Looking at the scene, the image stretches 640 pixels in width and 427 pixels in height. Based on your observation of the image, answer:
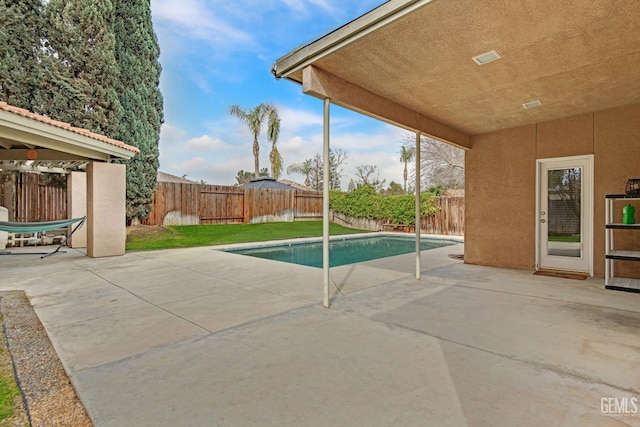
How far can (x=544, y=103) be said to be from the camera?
4.92m

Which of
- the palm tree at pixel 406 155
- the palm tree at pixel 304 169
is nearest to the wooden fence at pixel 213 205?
the palm tree at pixel 406 155

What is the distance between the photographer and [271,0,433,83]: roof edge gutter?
105 inches

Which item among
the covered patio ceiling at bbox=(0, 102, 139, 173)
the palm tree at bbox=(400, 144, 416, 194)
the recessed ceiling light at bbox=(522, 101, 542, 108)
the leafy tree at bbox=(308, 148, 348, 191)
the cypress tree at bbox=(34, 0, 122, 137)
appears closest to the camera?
the recessed ceiling light at bbox=(522, 101, 542, 108)

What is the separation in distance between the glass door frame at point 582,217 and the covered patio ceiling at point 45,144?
9060mm

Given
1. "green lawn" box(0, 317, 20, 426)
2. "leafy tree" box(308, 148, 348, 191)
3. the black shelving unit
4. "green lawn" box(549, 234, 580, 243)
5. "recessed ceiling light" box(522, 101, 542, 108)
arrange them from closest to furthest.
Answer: "green lawn" box(0, 317, 20, 426), the black shelving unit, "recessed ceiling light" box(522, 101, 542, 108), "green lawn" box(549, 234, 580, 243), "leafy tree" box(308, 148, 348, 191)

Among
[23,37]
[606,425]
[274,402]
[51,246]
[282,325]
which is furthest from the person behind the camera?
[51,246]

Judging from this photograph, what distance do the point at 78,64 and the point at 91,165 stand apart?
3448 mm

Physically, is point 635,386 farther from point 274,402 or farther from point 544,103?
point 544,103

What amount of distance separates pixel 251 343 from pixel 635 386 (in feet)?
8.94

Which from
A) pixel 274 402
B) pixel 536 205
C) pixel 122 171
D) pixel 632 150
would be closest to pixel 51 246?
pixel 122 171

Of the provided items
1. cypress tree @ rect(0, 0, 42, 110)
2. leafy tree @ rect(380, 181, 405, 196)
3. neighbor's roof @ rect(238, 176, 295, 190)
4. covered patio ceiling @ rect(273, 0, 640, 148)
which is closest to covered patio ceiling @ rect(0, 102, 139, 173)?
cypress tree @ rect(0, 0, 42, 110)

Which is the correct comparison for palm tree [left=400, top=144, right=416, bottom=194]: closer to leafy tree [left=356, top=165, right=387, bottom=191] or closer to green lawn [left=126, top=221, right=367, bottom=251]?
leafy tree [left=356, top=165, right=387, bottom=191]

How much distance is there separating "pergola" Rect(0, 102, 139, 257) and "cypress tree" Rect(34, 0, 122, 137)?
160 centimetres

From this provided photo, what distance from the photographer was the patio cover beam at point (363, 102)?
364 centimetres
